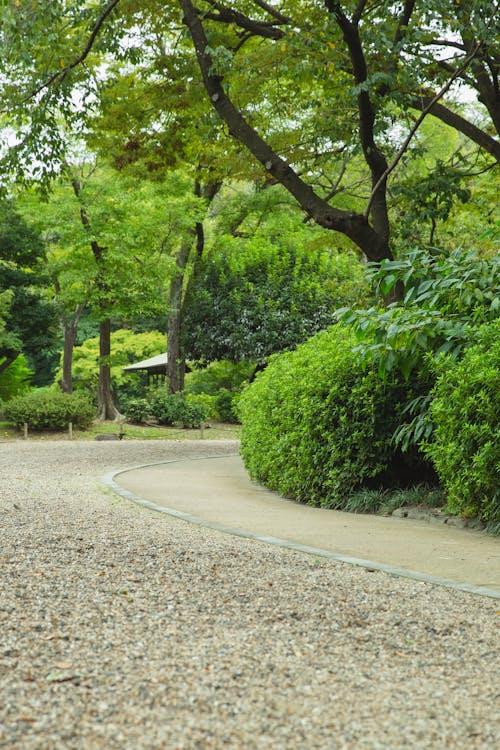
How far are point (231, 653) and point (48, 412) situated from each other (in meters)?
20.8

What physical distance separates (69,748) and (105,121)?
13.2 meters

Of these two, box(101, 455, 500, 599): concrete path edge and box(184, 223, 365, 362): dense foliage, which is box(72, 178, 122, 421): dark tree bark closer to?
box(184, 223, 365, 362): dense foliage

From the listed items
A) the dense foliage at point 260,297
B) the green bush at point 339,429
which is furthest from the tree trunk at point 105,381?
the green bush at point 339,429

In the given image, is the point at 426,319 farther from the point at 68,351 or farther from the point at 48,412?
the point at 68,351

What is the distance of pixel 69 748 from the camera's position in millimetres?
2197

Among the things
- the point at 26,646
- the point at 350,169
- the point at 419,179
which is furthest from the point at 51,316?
the point at 26,646

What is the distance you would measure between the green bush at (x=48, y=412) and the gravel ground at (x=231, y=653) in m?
18.2

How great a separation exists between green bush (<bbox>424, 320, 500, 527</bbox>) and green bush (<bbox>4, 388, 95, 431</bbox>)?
58.7 feet

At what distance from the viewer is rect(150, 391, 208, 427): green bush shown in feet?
85.6

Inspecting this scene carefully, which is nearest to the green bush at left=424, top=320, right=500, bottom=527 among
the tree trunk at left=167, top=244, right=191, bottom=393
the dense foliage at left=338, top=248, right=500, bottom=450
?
the dense foliage at left=338, top=248, right=500, bottom=450

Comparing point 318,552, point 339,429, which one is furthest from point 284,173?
point 318,552

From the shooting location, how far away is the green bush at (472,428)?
19.8 ft

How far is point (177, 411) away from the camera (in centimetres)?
2616

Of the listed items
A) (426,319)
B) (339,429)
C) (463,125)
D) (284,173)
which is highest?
(463,125)
